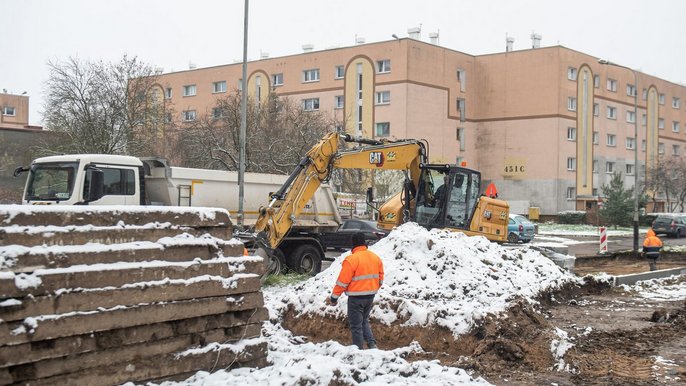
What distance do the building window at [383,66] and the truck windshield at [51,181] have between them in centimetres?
3773

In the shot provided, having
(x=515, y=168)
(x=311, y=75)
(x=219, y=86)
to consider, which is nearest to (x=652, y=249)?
(x=515, y=168)

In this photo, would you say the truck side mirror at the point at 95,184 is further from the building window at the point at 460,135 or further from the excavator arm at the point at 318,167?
the building window at the point at 460,135

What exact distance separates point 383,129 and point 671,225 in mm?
19555

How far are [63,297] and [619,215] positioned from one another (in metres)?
45.5

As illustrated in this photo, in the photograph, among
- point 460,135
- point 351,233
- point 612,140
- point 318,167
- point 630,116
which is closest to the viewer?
point 318,167

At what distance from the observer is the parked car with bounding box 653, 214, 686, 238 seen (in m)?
43.0

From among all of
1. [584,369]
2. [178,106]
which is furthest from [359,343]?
[178,106]

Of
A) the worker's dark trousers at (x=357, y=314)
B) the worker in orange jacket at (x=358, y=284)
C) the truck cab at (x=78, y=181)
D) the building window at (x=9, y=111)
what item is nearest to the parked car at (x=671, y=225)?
the truck cab at (x=78, y=181)

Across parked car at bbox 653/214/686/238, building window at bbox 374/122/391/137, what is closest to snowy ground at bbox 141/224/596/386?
parked car at bbox 653/214/686/238

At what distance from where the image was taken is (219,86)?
5775cm

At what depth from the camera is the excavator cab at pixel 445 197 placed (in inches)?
662

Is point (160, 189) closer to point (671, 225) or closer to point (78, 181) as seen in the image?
point (78, 181)

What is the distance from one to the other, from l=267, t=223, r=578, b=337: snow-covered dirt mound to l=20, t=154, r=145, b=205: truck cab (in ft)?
13.2

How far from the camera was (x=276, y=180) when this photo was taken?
19156mm
